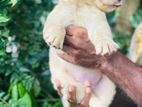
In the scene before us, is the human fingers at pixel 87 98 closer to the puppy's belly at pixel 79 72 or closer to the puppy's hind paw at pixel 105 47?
the puppy's belly at pixel 79 72

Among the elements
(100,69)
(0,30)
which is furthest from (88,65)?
(0,30)

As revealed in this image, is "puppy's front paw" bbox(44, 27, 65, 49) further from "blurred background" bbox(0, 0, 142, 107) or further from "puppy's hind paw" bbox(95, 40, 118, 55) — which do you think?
"blurred background" bbox(0, 0, 142, 107)

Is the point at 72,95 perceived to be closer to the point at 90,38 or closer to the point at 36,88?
the point at 90,38

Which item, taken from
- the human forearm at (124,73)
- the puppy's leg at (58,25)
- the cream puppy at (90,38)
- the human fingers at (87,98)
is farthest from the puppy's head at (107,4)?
the human fingers at (87,98)

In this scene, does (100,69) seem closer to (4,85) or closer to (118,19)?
(4,85)

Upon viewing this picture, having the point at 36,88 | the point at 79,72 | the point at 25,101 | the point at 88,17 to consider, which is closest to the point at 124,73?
the point at 79,72
